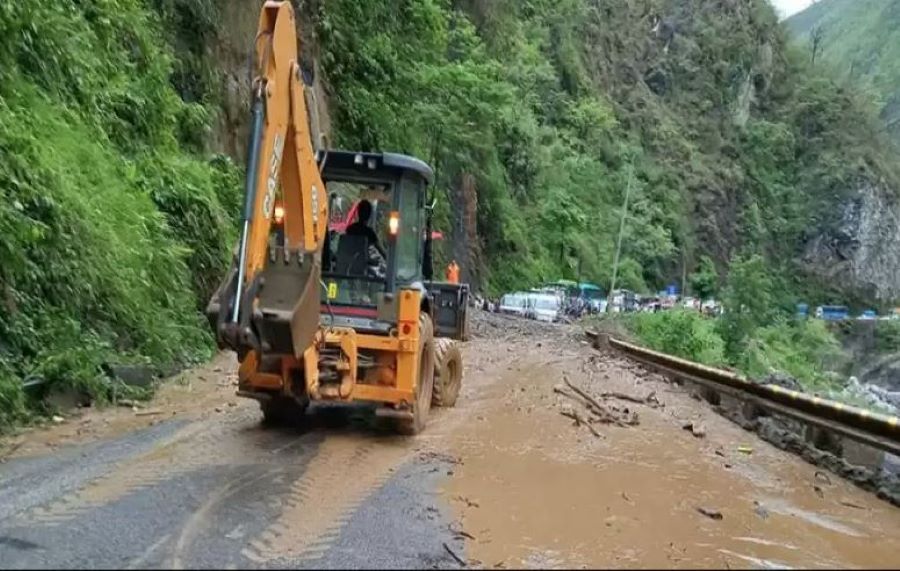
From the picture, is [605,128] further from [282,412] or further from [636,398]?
[282,412]

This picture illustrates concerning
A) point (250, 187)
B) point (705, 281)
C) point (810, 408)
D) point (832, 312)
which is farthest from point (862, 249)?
point (250, 187)

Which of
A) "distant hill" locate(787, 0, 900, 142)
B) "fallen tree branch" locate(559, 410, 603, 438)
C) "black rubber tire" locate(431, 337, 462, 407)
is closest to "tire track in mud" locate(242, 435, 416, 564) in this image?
"black rubber tire" locate(431, 337, 462, 407)

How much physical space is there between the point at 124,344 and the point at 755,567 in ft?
27.9

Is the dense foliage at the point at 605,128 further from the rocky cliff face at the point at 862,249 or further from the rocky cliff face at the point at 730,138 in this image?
the rocky cliff face at the point at 862,249

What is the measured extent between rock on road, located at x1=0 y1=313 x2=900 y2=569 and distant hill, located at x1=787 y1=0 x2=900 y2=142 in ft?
366

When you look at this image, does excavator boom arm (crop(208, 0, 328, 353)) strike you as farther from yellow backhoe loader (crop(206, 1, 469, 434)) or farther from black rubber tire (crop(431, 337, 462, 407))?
black rubber tire (crop(431, 337, 462, 407))

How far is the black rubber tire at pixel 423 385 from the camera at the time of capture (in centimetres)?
882

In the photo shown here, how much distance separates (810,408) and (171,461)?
6.82 metres

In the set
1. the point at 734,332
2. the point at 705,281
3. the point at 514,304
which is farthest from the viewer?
the point at 705,281

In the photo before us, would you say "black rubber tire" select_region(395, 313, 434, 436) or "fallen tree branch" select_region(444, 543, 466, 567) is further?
"black rubber tire" select_region(395, 313, 434, 436)

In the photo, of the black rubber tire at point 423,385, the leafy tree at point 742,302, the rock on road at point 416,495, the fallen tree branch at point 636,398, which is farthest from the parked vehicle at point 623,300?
the black rubber tire at point 423,385

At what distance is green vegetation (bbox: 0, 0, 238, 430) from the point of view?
954 cm

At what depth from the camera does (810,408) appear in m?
9.95

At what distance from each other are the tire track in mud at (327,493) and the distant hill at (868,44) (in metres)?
113
